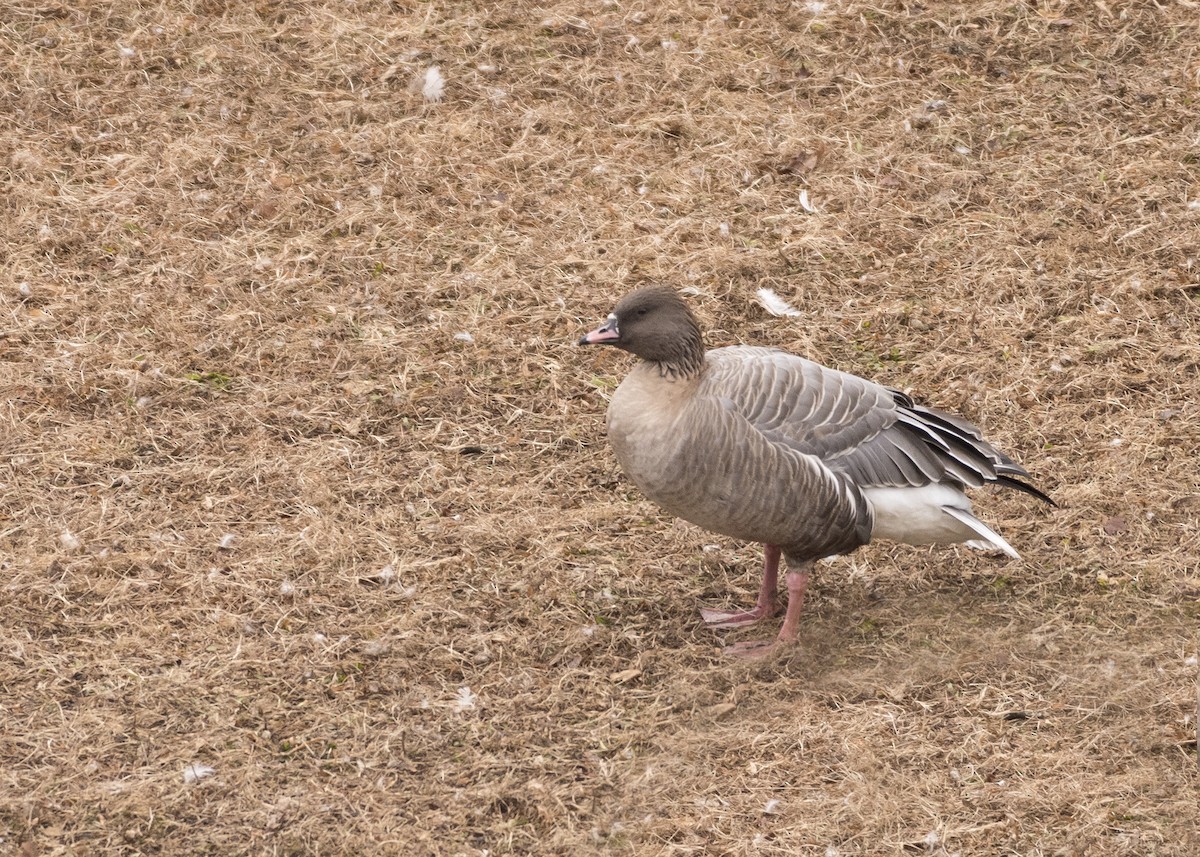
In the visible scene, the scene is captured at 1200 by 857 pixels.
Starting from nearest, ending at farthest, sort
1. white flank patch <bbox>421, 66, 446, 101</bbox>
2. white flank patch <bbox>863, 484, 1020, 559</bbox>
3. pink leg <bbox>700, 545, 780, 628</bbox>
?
white flank patch <bbox>863, 484, 1020, 559</bbox>
pink leg <bbox>700, 545, 780, 628</bbox>
white flank patch <bbox>421, 66, 446, 101</bbox>

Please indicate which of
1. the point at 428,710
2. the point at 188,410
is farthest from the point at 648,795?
the point at 188,410

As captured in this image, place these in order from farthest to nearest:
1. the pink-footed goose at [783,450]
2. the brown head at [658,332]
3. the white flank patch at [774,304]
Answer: the white flank patch at [774,304], the brown head at [658,332], the pink-footed goose at [783,450]

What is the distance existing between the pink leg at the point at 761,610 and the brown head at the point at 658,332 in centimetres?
92

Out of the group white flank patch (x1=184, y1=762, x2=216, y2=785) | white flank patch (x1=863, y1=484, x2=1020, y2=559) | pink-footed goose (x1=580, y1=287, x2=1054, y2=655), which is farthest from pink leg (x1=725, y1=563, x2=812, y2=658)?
white flank patch (x1=184, y1=762, x2=216, y2=785)

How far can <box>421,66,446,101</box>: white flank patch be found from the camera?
850 centimetres

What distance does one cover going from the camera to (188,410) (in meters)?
6.44

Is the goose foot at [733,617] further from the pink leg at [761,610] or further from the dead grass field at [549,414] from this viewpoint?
the dead grass field at [549,414]

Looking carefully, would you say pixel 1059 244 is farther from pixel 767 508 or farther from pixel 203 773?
pixel 203 773

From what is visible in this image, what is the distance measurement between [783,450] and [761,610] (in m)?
0.86

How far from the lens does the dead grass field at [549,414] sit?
4625mm

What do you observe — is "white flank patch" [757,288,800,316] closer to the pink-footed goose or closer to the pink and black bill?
the pink-footed goose

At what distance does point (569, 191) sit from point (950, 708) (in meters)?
4.13

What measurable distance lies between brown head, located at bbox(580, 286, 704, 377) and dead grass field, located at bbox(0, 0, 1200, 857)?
1.08 metres

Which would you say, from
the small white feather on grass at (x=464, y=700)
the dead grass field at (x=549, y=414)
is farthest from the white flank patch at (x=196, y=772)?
the small white feather on grass at (x=464, y=700)
